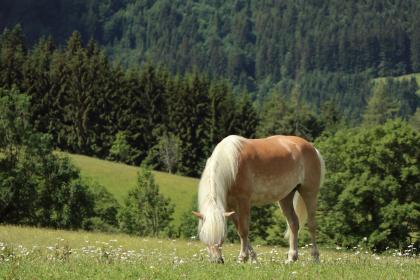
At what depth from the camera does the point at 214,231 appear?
1198 cm

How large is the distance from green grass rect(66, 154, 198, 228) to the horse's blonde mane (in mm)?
65364

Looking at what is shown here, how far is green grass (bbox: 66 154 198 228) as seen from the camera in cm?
8188

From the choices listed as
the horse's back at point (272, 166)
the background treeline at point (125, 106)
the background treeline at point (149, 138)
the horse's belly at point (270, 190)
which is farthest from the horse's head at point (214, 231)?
the background treeline at point (125, 106)

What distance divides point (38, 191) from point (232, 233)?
16.8 meters

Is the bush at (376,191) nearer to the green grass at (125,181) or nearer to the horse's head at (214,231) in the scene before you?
the green grass at (125,181)

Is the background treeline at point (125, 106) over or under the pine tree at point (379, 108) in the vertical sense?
under

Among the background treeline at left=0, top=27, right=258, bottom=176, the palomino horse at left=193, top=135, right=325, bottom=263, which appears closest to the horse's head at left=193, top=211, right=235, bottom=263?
the palomino horse at left=193, top=135, right=325, bottom=263

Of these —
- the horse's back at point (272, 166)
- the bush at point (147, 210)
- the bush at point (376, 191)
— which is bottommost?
the bush at point (147, 210)

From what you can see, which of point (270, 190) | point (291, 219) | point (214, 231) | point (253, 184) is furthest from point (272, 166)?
point (214, 231)

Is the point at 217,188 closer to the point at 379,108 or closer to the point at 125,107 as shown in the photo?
the point at 125,107

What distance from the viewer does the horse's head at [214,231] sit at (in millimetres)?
11984

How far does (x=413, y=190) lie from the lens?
163 feet

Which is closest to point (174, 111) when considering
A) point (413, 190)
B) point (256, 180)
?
point (413, 190)

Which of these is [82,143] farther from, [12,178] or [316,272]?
[316,272]
